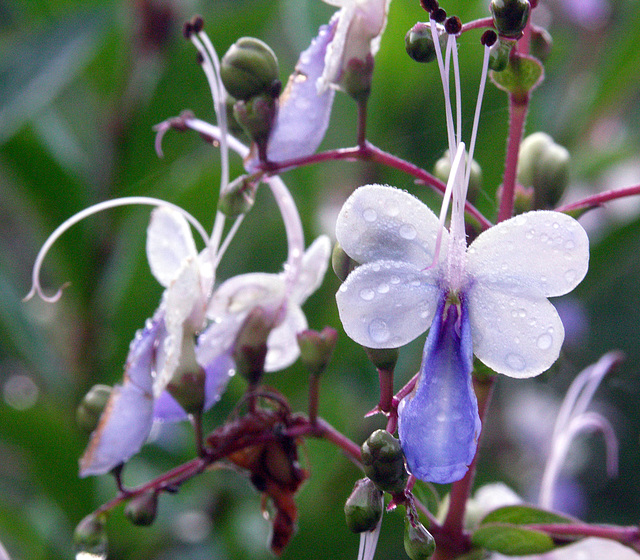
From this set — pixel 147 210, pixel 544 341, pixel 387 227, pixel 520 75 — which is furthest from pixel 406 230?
pixel 147 210

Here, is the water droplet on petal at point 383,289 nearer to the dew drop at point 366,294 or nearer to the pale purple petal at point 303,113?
the dew drop at point 366,294

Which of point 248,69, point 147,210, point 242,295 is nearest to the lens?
point 248,69

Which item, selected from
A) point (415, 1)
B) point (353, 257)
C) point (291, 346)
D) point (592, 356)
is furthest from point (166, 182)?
point (592, 356)

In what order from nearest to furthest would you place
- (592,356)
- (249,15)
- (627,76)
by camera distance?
(249,15)
(627,76)
(592,356)

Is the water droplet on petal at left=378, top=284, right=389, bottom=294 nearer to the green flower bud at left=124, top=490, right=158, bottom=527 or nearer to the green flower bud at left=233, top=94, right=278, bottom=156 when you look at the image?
the green flower bud at left=233, top=94, right=278, bottom=156

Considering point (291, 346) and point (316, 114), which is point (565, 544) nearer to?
point (291, 346)

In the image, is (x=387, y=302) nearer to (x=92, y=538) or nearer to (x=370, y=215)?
(x=370, y=215)

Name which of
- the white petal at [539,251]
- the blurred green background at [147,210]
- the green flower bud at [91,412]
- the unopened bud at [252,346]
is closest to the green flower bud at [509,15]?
the white petal at [539,251]
